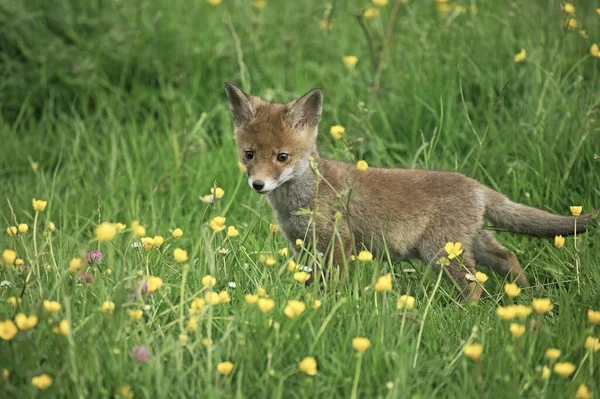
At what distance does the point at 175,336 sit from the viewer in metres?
4.00

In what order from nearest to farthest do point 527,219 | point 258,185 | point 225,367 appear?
point 225,367, point 258,185, point 527,219

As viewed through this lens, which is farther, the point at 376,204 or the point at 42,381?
the point at 376,204

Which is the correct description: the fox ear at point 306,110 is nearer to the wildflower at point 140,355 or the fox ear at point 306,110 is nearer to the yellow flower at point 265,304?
the yellow flower at point 265,304

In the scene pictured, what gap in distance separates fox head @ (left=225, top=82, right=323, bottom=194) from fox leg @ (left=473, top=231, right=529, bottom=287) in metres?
1.18

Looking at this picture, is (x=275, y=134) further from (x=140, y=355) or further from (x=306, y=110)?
(x=140, y=355)

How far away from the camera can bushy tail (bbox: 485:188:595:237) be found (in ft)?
16.4

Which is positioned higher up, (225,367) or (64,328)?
(64,328)

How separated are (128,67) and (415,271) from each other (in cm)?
374

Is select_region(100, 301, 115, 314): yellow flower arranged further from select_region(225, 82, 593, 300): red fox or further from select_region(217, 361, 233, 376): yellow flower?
select_region(225, 82, 593, 300): red fox

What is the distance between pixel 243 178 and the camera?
6430mm

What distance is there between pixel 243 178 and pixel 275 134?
120cm

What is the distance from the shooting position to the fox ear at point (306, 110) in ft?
17.4

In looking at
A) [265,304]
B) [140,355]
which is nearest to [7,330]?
[140,355]

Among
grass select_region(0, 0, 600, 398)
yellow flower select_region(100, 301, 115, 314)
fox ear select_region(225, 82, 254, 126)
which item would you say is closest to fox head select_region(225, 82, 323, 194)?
fox ear select_region(225, 82, 254, 126)
